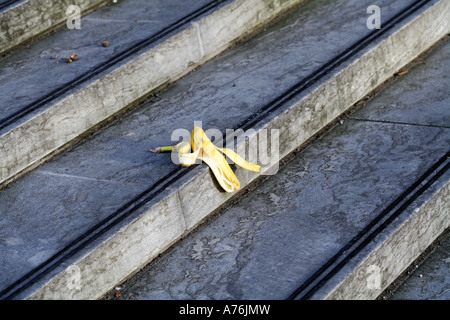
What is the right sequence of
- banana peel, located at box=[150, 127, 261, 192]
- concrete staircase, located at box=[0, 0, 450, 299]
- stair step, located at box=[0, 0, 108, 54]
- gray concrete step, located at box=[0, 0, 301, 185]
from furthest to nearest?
1. stair step, located at box=[0, 0, 108, 54]
2. gray concrete step, located at box=[0, 0, 301, 185]
3. banana peel, located at box=[150, 127, 261, 192]
4. concrete staircase, located at box=[0, 0, 450, 299]

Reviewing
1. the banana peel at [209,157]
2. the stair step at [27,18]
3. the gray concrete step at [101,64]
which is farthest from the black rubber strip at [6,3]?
the banana peel at [209,157]

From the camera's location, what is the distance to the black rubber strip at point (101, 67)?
352 cm

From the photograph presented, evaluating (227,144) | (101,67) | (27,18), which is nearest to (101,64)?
(101,67)

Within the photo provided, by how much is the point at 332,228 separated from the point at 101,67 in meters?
1.61

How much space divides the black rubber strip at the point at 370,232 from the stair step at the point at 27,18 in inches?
93.9

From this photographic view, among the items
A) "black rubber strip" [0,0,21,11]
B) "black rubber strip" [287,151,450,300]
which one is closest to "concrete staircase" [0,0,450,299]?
"black rubber strip" [287,151,450,300]

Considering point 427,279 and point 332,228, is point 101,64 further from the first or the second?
point 427,279

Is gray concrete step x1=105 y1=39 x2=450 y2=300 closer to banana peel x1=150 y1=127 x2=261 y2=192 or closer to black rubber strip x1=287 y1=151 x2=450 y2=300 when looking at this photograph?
black rubber strip x1=287 y1=151 x2=450 y2=300

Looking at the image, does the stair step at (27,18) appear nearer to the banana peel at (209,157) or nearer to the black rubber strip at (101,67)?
the black rubber strip at (101,67)

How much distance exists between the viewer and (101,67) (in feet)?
12.7

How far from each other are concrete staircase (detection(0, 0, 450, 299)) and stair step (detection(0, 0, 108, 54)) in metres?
0.10

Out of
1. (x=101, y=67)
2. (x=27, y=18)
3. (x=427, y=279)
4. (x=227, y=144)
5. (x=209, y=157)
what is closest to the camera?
(x=427, y=279)

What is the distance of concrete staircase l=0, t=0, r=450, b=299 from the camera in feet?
9.79

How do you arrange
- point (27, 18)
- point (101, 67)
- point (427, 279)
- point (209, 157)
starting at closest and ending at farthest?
point (427, 279)
point (209, 157)
point (101, 67)
point (27, 18)
